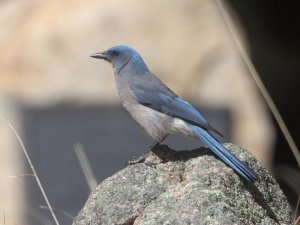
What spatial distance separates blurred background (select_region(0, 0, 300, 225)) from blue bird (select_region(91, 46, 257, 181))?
2.29m

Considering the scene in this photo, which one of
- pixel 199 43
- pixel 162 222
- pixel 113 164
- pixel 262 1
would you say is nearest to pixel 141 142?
pixel 113 164

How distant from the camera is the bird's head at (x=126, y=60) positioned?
239 inches

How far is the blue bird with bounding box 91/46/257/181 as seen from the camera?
18.2 feet

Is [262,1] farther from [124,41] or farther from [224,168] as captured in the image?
[224,168]

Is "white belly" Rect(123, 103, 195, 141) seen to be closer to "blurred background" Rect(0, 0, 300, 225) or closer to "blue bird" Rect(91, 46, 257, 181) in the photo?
"blue bird" Rect(91, 46, 257, 181)

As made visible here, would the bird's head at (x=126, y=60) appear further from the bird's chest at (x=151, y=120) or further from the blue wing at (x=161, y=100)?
the bird's chest at (x=151, y=120)

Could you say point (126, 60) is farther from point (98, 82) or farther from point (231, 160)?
point (98, 82)

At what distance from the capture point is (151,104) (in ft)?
19.1

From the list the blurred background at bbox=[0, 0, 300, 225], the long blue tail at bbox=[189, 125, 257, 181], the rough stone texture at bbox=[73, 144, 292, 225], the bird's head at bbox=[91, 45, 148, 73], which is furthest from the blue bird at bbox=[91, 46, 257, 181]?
the blurred background at bbox=[0, 0, 300, 225]

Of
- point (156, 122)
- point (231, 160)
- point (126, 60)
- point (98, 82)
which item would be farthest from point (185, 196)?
point (98, 82)

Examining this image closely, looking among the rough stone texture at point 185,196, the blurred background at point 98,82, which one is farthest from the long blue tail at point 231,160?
the blurred background at point 98,82

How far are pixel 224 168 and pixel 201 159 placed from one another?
0.43ft

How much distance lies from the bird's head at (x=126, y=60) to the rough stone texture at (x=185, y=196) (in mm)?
1135

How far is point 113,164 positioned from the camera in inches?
333
